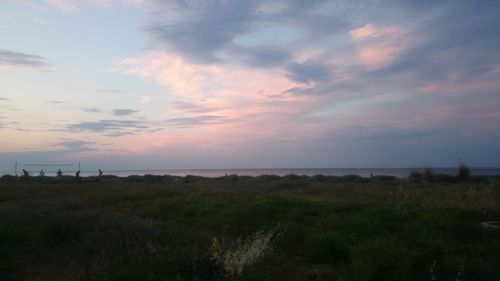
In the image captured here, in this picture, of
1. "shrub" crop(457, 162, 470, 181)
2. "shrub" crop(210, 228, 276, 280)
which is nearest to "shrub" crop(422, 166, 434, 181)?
"shrub" crop(457, 162, 470, 181)

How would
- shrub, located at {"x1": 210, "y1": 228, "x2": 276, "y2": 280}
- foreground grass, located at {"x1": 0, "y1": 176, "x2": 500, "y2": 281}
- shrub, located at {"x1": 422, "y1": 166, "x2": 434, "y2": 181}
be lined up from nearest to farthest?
shrub, located at {"x1": 210, "y1": 228, "x2": 276, "y2": 280} → foreground grass, located at {"x1": 0, "y1": 176, "x2": 500, "y2": 281} → shrub, located at {"x1": 422, "y1": 166, "x2": 434, "y2": 181}

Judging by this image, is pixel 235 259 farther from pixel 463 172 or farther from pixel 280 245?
pixel 463 172

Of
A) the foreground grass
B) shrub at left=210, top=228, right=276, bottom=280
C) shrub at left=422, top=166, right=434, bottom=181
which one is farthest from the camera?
shrub at left=422, top=166, right=434, bottom=181

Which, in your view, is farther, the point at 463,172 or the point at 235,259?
the point at 463,172

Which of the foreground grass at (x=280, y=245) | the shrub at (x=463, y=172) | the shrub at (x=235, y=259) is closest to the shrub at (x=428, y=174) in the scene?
the shrub at (x=463, y=172)

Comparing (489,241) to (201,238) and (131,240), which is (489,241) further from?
(131,240)

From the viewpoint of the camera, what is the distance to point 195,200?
683 inches

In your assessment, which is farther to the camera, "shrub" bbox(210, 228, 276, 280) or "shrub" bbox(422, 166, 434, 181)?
"shrub" bbox(422, 166, 434, 181)

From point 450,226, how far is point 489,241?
3.17 feet

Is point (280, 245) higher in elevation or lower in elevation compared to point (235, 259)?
lower

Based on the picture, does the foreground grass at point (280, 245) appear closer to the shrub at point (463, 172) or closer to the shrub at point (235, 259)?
the shrub at point (235, 259)

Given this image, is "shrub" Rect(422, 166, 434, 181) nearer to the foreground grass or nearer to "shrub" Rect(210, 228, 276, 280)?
the foreground grass

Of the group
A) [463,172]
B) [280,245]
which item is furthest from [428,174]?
[280,245]

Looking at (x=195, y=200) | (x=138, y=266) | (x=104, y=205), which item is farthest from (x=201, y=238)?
(x=104, y=205)
